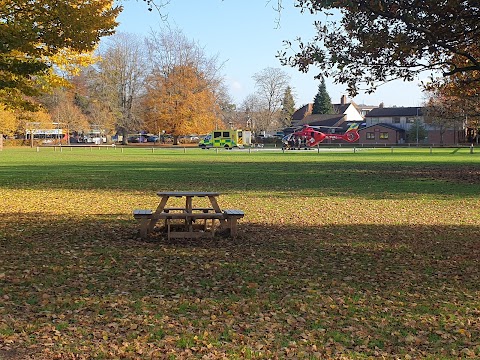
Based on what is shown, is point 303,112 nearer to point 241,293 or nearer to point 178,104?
point 178,104

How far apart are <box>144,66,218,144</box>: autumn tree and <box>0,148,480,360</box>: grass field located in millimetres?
72411

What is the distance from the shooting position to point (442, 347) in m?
5.38

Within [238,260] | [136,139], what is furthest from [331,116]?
[238,260]

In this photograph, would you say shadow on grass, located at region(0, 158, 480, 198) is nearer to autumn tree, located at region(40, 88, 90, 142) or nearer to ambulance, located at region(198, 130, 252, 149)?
ambulance, located at region(198, 130, 252, 149)

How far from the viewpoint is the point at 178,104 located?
3447 inches

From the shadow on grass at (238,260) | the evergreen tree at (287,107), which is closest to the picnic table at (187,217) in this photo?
the shadow on grass at (238,260)

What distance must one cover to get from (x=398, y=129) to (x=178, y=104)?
38.5 meters

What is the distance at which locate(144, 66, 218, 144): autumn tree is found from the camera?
87.1 m

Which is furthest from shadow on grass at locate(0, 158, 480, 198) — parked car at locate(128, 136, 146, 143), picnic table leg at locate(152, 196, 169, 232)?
parked car at locate(128, 136, 146, 143)

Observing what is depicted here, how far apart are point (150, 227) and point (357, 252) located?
3.73m

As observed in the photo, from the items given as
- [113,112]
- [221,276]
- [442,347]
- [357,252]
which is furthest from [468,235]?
[113,112]

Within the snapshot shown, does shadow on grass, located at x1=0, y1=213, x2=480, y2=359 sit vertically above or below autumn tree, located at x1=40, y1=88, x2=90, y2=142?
below

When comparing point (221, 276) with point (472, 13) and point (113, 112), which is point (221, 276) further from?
point (113, 112)

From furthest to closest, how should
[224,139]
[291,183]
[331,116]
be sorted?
[331,116], [224,139], [291,183]
